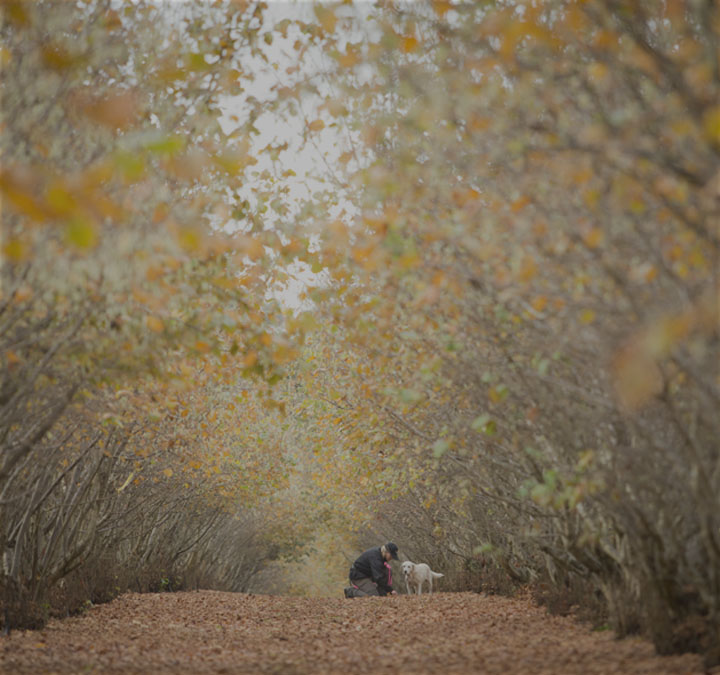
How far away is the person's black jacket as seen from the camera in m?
20.2

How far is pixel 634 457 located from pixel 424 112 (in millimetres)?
3247

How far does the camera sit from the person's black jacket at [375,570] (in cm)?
2022

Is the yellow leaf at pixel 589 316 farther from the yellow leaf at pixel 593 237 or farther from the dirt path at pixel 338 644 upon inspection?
the dirt path at pixel 338 644

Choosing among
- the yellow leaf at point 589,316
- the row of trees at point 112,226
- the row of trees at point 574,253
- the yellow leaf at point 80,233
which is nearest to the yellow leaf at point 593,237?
the row of trees at point 574,253

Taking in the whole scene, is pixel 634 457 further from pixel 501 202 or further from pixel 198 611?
pixel 198 611

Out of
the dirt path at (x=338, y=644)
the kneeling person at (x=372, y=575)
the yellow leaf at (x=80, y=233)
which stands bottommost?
the dirt path at (x=338, y=644)

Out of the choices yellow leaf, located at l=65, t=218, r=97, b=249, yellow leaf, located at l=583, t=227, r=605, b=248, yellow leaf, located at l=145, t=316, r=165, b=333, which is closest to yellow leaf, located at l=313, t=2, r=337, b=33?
yellow leaf, located at l=145, t=316, r=165, b=333

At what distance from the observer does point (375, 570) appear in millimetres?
20188

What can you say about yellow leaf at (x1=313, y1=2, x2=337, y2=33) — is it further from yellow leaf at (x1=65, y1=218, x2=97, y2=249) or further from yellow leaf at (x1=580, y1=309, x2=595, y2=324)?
yellow leaf at (x1=65, y1=218, x2=97, y2=249)

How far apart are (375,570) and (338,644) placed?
10.9 meters

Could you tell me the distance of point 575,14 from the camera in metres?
4.82

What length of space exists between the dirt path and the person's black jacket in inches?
193

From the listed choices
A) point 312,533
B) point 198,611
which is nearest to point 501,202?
point 198,611

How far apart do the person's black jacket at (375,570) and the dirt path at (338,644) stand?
4890mm
